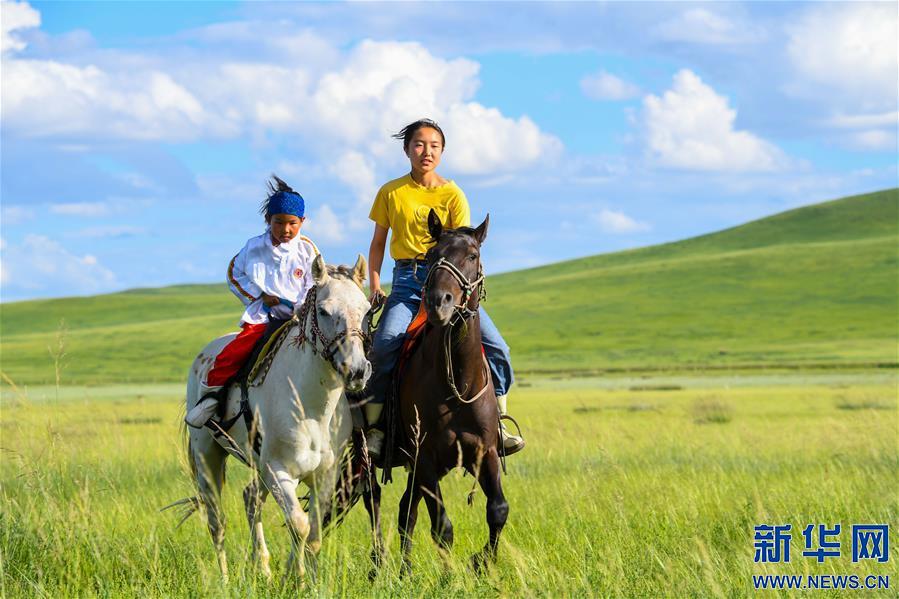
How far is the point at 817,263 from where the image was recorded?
359 ft

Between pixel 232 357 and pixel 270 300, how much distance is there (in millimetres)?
566

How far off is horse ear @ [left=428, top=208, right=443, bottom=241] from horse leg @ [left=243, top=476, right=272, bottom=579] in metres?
2.22

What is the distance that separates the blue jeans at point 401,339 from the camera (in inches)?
332

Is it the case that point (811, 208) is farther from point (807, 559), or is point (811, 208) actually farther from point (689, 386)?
point (807, 559)

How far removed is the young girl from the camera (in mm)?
8438

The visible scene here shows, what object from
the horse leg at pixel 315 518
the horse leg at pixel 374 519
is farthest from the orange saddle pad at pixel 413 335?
the horse leg at pixel 315 518

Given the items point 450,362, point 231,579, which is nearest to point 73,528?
point 231,579

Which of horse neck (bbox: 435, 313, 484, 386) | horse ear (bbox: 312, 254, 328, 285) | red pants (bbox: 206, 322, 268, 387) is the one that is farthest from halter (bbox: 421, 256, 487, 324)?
red pants (bbox: 206, 322, 268, 387)

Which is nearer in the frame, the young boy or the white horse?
the white horse

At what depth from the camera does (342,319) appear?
6.74 meters

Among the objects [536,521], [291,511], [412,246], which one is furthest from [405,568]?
[412,246]

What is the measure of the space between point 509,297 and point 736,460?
9830cm

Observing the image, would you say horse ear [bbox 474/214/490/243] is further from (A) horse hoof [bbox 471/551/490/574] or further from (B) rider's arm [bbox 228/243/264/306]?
(A) horse hoof [bbox 471/551/490/574]

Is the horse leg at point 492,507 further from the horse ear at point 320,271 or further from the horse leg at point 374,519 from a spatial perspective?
the horse ear at point 320,271
